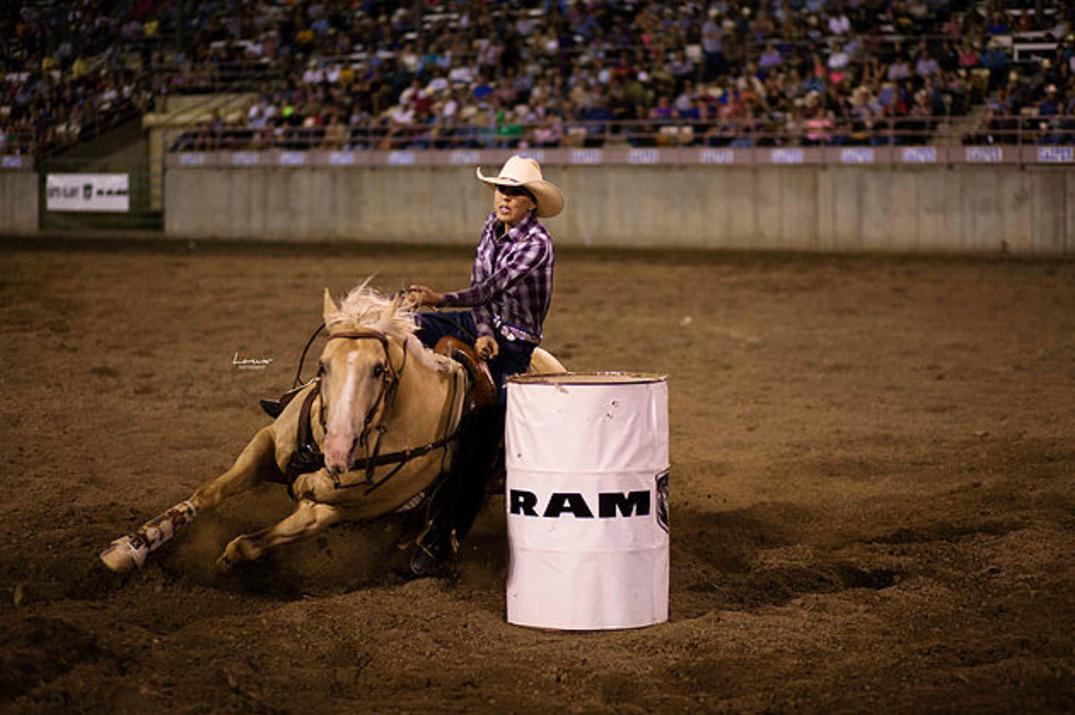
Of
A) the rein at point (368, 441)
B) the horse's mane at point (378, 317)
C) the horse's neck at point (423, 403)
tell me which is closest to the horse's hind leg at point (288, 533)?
the rein at point (368, 441)

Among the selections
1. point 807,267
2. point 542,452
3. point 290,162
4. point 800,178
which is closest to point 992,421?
point 542,452

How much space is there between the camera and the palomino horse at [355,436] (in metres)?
5.95

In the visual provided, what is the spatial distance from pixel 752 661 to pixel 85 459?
5.46 metres

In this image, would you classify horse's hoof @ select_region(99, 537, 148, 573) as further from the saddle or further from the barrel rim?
the barrel rim

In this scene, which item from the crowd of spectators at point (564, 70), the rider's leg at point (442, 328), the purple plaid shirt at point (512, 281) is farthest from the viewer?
the crowd of spectators at point (564, 70)

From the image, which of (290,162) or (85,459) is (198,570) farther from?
(290,162)

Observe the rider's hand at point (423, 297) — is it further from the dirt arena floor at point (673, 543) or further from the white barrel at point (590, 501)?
the dirt arena floor at point (673, 543)

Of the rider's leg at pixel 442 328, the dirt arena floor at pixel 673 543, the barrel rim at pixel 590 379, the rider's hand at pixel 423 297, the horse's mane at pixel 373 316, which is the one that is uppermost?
the rider's hand at pixel 423 297

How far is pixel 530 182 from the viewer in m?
6.87

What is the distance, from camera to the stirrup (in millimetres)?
6859

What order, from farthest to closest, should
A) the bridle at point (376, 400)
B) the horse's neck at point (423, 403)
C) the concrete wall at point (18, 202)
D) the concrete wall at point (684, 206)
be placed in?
the concrete wall at point (18, 202), the concrete wall at point (684, 206), the horse's neck at point (423, 403), the bridle at point (376, 400)

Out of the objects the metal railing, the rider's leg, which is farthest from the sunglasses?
the metal railing

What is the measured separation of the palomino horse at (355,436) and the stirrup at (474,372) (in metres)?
0.05

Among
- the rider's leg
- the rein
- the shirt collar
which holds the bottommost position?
the rein
